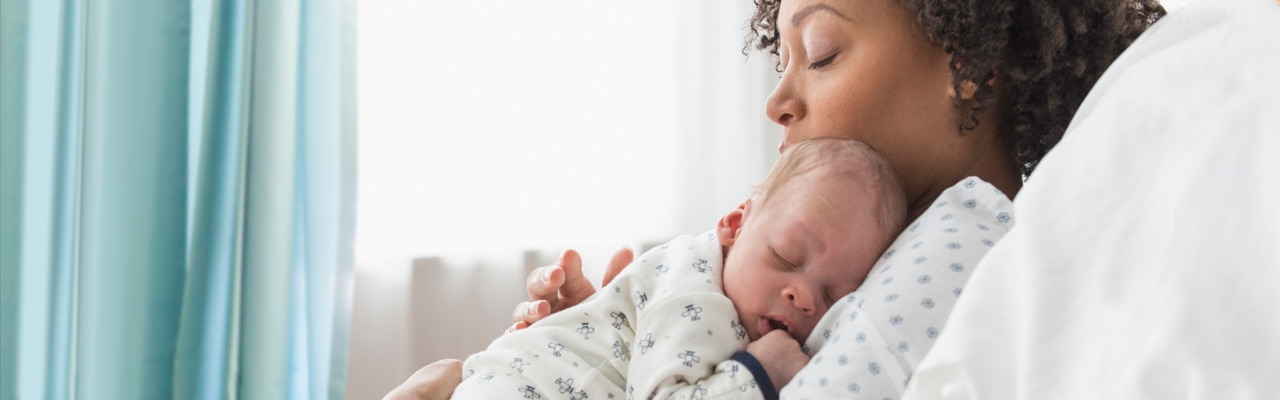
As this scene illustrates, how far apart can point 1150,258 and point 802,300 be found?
51 cm

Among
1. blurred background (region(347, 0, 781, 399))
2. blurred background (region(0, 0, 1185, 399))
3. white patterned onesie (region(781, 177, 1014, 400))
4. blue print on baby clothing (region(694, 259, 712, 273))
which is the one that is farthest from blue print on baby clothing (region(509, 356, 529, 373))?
blurred background (region(347, 0, 781, 399))

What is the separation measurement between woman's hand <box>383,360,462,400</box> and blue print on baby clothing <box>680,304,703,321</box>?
47 centimetres

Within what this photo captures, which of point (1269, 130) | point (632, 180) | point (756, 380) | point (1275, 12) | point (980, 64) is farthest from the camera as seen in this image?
point (632, 180)

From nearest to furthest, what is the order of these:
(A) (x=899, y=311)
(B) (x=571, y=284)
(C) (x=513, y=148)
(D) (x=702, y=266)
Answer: (A) (x=899, y=311)
(D) (x=702, y=266)
(B) (x=571, y=284)
(C) (x=513, y=148)

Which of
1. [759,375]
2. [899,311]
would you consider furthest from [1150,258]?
[759,375]

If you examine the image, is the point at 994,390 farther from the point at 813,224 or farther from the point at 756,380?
the point at 813,224

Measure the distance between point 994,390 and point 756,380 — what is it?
1.22ft

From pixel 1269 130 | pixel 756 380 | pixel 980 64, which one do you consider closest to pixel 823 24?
pixel 980 64

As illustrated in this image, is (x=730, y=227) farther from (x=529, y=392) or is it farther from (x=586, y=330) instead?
(x=529, y=392)

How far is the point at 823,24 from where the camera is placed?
128cm

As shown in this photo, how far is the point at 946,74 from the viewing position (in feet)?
4.21

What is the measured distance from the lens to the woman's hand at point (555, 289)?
145 cm

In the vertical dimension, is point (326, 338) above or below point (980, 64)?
below

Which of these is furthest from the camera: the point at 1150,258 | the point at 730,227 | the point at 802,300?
the point at 730,227
